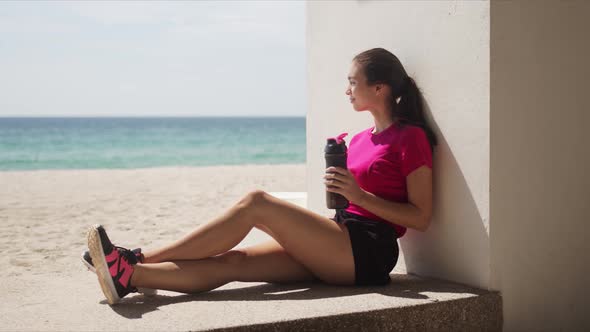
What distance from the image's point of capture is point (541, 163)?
302 centimetres

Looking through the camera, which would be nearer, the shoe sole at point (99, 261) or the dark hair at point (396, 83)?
the shoe sole at point (99, 261)

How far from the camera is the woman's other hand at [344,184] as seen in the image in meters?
2.88

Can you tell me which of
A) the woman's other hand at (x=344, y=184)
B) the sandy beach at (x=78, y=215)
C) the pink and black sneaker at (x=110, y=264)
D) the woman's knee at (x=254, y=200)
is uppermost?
the woman's other hand at (x=344, y=184)

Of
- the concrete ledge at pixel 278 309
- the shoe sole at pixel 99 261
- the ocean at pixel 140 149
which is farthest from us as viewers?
the ocean at pixel 140 149

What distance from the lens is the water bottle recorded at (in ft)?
9.43

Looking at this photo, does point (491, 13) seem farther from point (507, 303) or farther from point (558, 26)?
point (507, 303)

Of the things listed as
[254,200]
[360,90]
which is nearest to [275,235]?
[254,200]

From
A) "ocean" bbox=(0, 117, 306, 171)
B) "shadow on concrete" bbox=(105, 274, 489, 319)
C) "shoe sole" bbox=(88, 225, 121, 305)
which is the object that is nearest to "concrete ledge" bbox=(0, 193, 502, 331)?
"shadow on concrete" bbox=(105, 274, 489, 319)

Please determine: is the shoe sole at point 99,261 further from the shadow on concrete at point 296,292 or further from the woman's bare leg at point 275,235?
the woman's bare leg at point 275,235

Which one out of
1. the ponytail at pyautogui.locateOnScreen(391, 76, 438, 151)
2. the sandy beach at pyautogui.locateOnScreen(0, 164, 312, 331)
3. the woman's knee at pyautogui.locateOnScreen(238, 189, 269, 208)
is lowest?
the sandy beach at pyautogui.locateOnScreen(0, 164, 312, 331)

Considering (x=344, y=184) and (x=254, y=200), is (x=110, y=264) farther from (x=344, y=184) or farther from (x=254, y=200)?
(x=344, y=184)

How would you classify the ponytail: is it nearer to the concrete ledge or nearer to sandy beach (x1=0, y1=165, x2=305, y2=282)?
the concrete ledge

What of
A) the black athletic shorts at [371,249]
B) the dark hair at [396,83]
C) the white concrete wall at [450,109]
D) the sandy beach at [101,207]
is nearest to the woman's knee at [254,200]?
the black athletic shorts at [371,249]

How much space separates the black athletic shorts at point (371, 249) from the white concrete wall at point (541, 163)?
1.64 ft
